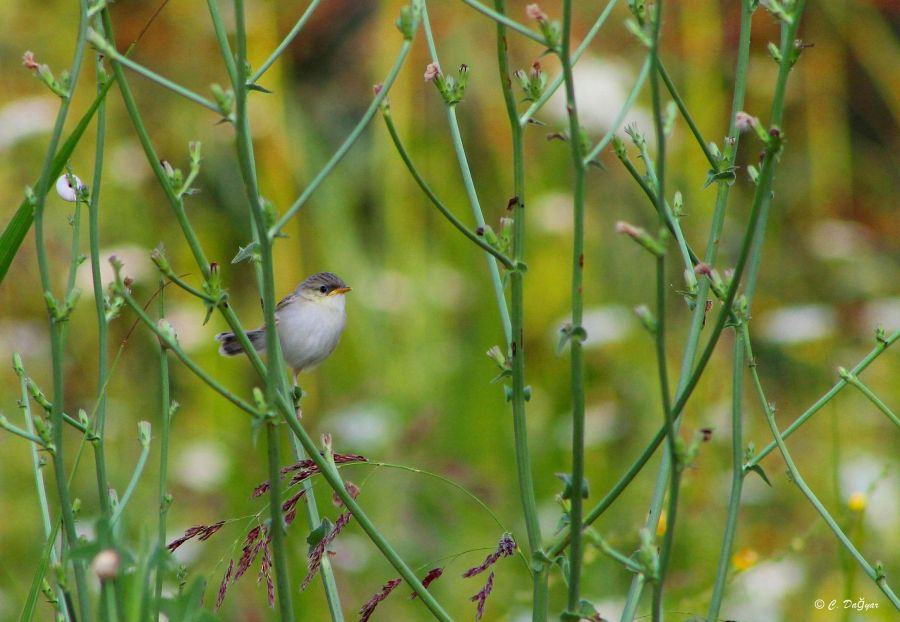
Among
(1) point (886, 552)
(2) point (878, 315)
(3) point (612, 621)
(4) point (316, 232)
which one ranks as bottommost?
(3) point (612, 621)

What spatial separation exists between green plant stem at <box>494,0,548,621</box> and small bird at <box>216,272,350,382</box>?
1.34m

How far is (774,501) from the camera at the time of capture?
470cm

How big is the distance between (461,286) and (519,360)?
3.73 m

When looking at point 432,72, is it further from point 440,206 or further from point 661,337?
point 661,337

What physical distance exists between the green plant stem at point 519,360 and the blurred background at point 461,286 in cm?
202

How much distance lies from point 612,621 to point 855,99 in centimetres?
402

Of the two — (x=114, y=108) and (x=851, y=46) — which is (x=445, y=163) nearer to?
(x=114, y=108)

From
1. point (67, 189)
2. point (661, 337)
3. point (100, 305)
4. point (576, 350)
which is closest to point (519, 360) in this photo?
point (576, 350)

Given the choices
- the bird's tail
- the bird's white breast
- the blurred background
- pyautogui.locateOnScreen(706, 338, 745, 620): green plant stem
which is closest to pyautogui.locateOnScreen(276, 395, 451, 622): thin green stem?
pyautogui.locateOnScreen(706, 338, 745, 620): green plant stem

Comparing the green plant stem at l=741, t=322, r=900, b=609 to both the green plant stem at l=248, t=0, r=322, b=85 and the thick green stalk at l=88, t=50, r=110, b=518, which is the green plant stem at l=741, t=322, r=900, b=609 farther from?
the thick green stalk at l=88, t=50, r=110, b=518

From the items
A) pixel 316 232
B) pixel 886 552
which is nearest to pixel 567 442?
pixel 886 552

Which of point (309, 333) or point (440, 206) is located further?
point (309, 333)

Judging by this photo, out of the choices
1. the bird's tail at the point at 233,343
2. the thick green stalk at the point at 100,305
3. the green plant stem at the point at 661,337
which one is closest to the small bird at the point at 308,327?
the bird's tail at the point at 233,343

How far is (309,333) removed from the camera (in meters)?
2.86
